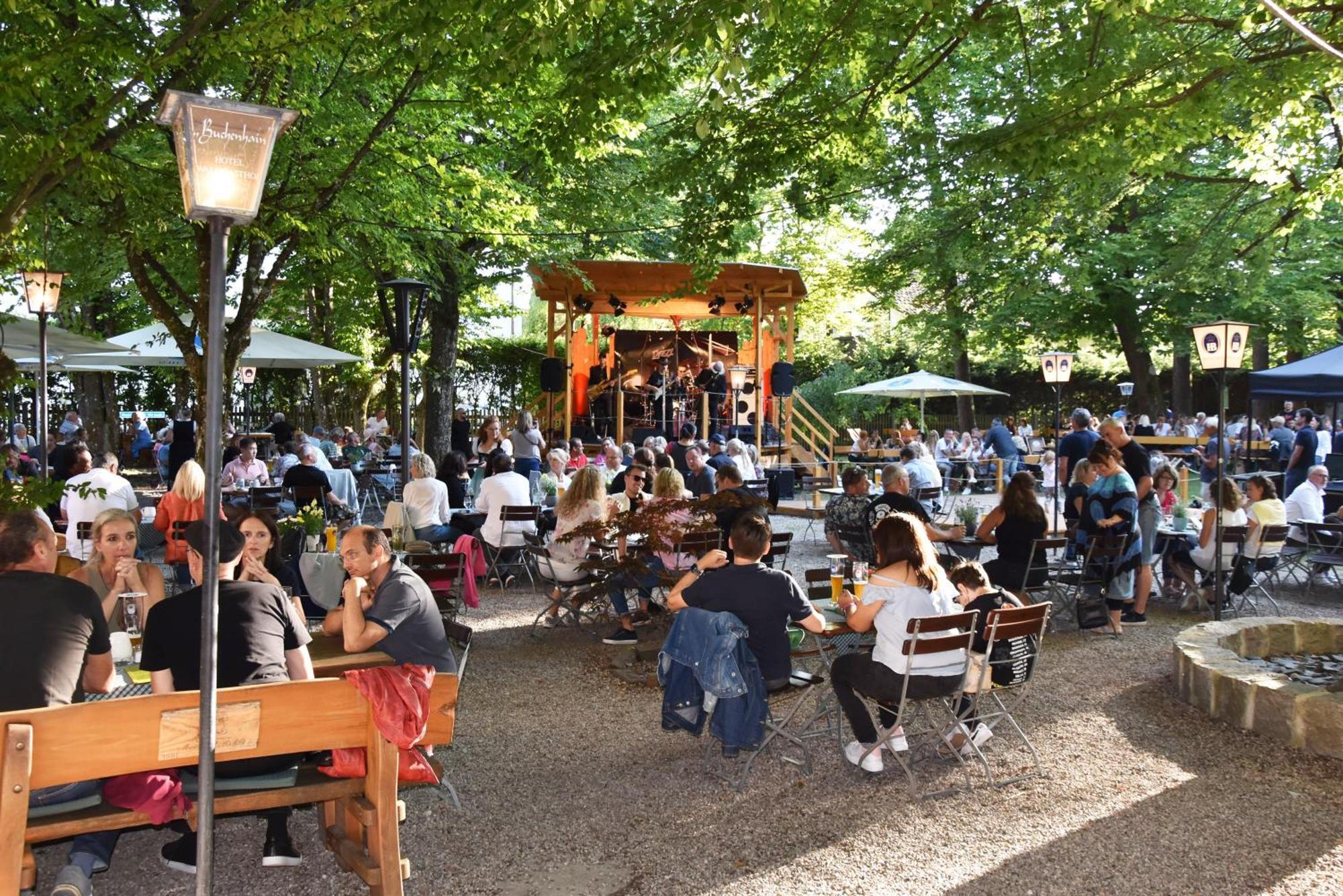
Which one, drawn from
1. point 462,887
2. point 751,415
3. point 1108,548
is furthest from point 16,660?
point 751,415

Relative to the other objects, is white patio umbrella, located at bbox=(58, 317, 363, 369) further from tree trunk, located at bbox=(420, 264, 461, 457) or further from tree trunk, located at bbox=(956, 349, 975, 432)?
tree trunk, located at bbox=(956, 349, 975, 432)

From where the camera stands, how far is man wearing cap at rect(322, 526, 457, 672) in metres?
4.49

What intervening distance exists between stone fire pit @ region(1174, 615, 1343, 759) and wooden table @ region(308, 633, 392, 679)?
13.9 feet

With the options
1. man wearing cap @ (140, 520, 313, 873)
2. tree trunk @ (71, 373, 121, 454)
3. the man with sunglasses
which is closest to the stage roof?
the man with sunglasses

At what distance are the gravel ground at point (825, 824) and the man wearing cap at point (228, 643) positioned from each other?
526 millimetres

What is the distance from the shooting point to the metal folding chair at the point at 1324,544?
924 cm

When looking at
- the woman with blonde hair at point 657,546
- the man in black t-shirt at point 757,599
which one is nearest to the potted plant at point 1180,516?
the woman with blonde hair at point 657,546

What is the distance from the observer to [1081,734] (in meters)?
5.64

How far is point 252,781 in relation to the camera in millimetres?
3557

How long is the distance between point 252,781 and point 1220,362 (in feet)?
26.4

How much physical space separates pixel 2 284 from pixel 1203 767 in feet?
41.9

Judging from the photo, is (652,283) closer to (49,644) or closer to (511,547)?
(511,547)

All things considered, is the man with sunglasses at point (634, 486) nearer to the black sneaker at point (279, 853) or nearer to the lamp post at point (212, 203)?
the black sneaker at point (279, 853)

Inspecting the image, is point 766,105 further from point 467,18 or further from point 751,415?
point 751,415
